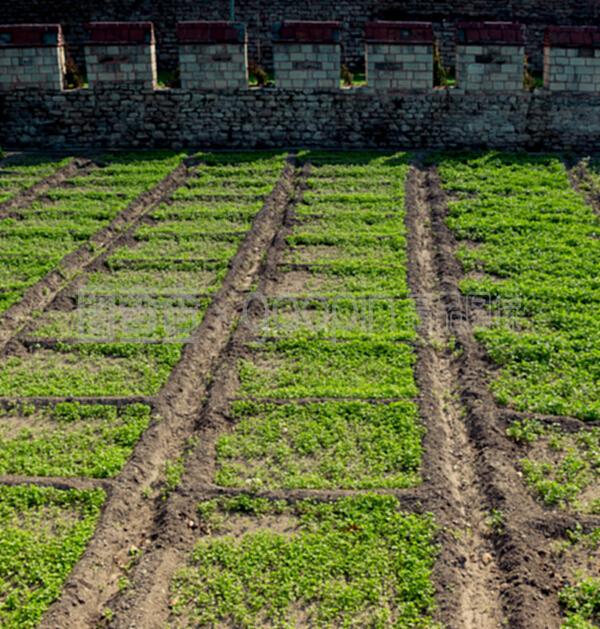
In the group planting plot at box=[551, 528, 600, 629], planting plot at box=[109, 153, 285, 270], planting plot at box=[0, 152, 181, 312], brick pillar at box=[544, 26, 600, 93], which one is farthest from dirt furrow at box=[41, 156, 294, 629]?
brick pillar at box=[544, 26, 600, 93]

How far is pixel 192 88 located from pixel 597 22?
10562 millimetres

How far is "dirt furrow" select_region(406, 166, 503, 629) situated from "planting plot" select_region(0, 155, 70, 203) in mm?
6367

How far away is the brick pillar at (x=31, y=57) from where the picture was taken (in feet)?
47.4

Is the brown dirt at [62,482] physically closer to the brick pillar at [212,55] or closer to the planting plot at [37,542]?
the planting plot at [37,542]

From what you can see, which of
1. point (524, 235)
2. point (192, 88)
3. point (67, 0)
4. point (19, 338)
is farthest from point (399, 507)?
point (67, 0)

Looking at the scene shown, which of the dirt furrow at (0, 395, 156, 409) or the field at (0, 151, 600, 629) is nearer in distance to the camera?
the field at (0, 151, 600, 629)

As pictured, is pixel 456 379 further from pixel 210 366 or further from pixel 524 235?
pixel 524 235

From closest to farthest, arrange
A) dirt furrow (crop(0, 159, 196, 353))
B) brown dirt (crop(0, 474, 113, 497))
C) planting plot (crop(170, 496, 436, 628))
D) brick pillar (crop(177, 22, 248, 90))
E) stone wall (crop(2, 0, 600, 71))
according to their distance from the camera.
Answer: planting plot (crop(170, 496, 436, 628)) < brown dirt (crop(0, 474, 113, 497)) < dirt furrow (crop(0, 159, 196, 353)) < brick pillar (crop(177, 22, 248, 90)) < stone wall (crop(2, 0, 600, 71))

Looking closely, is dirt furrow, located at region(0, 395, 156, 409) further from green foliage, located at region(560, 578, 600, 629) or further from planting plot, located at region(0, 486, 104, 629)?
green foliage, located at region(560, 578, 600, 629)

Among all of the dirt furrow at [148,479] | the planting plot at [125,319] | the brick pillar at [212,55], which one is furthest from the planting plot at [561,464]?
the brick pillar at [212,55]

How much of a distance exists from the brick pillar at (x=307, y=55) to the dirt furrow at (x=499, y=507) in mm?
7726

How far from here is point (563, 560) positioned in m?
4.90

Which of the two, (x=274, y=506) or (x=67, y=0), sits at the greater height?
(x=67, y=0)

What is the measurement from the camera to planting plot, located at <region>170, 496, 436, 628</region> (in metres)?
4.57
